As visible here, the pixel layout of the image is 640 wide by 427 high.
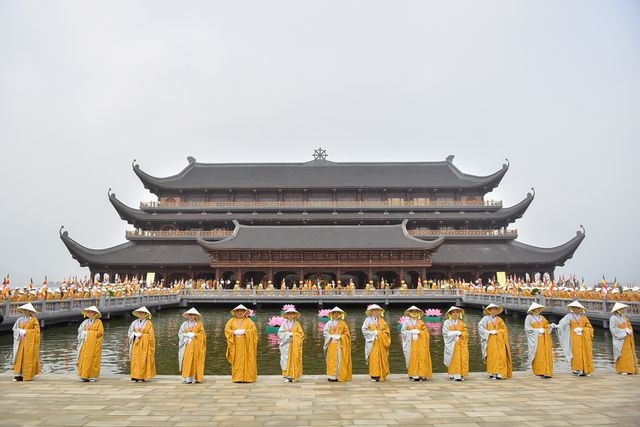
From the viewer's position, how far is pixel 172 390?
28.6 ft

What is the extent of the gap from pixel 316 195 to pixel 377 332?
42199mm

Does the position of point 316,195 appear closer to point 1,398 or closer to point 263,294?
point 263,294

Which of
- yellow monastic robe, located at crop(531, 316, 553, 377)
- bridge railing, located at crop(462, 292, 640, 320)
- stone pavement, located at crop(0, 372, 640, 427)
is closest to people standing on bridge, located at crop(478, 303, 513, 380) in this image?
stone pavement, located at crop(0, 372, 640, 427)

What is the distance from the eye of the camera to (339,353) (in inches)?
378

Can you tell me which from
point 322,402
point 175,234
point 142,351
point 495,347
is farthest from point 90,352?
point 175,234

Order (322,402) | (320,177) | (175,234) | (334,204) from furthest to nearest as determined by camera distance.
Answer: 1. (320,177)
2. (334,204)
3. (175,234)
4. (322,402)

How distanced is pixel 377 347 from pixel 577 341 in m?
5.17

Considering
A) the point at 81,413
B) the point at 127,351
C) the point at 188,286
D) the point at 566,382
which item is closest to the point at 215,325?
the point at 127,351

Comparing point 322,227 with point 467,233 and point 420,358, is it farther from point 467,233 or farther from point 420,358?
point 420,358

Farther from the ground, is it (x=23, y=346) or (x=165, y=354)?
(x=23, y=346)

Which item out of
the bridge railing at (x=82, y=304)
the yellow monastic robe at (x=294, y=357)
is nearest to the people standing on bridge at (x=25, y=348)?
the yellow monastic robe at (x=294, y=357)

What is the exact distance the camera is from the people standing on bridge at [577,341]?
10.1 m

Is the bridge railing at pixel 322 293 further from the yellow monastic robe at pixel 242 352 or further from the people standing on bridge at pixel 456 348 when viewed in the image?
the yellow monastic robe at pixel 242 352

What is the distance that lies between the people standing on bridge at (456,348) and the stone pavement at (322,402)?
14.4 inches
